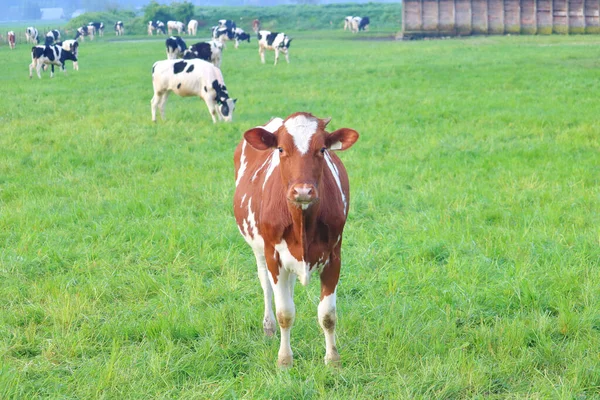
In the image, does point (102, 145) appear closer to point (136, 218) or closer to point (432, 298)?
point (136, 218)

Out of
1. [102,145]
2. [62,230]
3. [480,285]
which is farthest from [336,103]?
[480,285]

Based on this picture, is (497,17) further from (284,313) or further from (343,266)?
(284,313)

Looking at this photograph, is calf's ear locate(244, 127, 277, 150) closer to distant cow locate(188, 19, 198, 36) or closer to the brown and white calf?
the brown and white calf

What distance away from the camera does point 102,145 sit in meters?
11.0

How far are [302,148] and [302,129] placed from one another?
0.12 metres

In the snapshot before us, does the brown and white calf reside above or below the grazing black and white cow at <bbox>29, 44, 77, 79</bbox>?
below

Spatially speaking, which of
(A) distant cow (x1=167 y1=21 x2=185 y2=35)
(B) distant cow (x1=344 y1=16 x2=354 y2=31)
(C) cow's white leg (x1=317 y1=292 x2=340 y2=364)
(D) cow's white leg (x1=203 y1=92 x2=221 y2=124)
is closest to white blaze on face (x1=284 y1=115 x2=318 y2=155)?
(C) cow's white leg (x1=317 y1=292 x2=340 y2=364)

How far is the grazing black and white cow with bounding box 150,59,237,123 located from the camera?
13.7 metres

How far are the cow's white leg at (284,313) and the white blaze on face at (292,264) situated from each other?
0.11 metres

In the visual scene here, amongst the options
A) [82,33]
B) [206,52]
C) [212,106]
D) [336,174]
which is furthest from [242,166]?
[82,33]

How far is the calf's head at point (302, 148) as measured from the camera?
3598 millimetres

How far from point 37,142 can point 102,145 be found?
1.24 metres

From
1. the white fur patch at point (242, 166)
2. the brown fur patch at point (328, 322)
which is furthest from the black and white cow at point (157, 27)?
the brown fur patch at point (328, 322)

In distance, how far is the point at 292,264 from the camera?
156 inches
